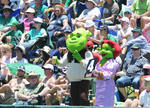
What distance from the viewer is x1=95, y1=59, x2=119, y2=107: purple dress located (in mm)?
9703

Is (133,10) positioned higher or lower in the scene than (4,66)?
higher

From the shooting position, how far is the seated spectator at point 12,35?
47.1 ft

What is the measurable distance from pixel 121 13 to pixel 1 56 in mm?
3244

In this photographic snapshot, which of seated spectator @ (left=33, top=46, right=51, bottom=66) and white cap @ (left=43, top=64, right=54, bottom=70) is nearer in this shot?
white cap @ (left=43, top=64, right=54, bottom=70)

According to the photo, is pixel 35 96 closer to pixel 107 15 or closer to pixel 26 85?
pixel 26 85

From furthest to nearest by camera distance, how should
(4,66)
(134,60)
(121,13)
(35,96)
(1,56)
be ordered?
(121,13) → (1,56) → (4,66) → (134,60) → (35,96)

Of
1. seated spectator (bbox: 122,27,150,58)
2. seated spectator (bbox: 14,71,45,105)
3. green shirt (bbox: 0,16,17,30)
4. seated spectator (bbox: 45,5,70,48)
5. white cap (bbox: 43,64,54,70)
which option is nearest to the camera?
seated spectator (bbox: 14,71,45,105)

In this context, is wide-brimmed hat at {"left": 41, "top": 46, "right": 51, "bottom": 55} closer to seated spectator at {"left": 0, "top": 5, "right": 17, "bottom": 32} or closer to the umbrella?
the umbrella

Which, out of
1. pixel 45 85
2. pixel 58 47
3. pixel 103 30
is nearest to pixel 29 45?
pixel 58 47

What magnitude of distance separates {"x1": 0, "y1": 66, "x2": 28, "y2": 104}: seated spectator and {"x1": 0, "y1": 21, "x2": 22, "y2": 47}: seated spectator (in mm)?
2298

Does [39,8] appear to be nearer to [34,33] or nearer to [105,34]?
[34,33]

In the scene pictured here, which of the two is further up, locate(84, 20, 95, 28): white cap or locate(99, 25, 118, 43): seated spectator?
locate(84, 20, 95, 28): white cap

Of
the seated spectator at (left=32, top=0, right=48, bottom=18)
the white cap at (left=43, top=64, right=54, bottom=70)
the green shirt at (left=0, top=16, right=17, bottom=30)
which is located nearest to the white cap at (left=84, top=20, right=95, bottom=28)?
the white cap at (left=43, top=64, right=54, bottom=70)

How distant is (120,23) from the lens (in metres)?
14.2
